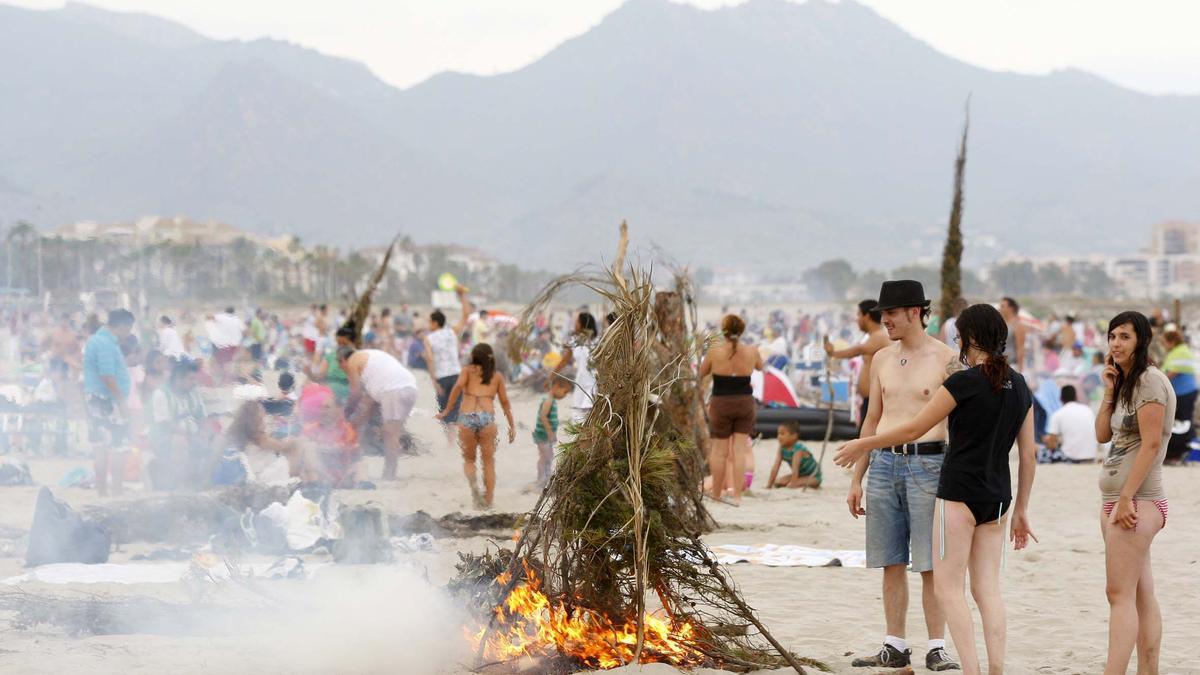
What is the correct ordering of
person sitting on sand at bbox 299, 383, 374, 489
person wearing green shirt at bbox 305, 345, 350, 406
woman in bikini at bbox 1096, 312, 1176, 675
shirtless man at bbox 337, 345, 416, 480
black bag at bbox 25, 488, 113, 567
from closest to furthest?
woman in bikini at bbox 1096, 312, 1176, 675 < black bag at bbox 25, 488, 113, 567 < person sitting on sand at bbox 299, 383, 374, 489 < shirtless man at bbox 337, 345, 416, 480 < person wearing green shirt at bbox 305, 345, 350, 406

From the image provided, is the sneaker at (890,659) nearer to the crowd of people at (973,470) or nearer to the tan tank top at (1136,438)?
the crowd of people at (973,470)

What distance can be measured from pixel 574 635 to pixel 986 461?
1679 mm

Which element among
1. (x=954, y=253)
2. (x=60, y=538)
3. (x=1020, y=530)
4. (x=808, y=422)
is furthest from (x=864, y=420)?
(x=954, y=253)

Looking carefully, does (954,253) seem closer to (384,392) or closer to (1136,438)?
(384,392)

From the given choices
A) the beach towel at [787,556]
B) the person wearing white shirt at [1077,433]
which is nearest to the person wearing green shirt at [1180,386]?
the person wearing white shirt at [1077,433]

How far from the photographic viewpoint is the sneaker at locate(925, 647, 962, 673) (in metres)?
4.92

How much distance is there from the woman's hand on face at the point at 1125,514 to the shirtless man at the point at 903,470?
66cm

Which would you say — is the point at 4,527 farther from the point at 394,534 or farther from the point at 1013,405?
the point at 1013,405

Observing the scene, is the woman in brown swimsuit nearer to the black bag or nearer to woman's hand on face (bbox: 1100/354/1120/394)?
the black bag

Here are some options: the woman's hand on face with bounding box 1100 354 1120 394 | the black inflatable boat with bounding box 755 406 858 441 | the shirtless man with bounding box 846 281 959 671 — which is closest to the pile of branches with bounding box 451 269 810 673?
the shirtless man with bounding box 846 281 959 671

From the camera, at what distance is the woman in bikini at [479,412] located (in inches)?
364

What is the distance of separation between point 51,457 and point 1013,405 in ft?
33.7

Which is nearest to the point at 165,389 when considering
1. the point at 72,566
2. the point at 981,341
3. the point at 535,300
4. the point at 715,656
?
the point at 72,566

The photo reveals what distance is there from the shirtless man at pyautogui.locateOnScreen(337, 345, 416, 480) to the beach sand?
10.3 inches
